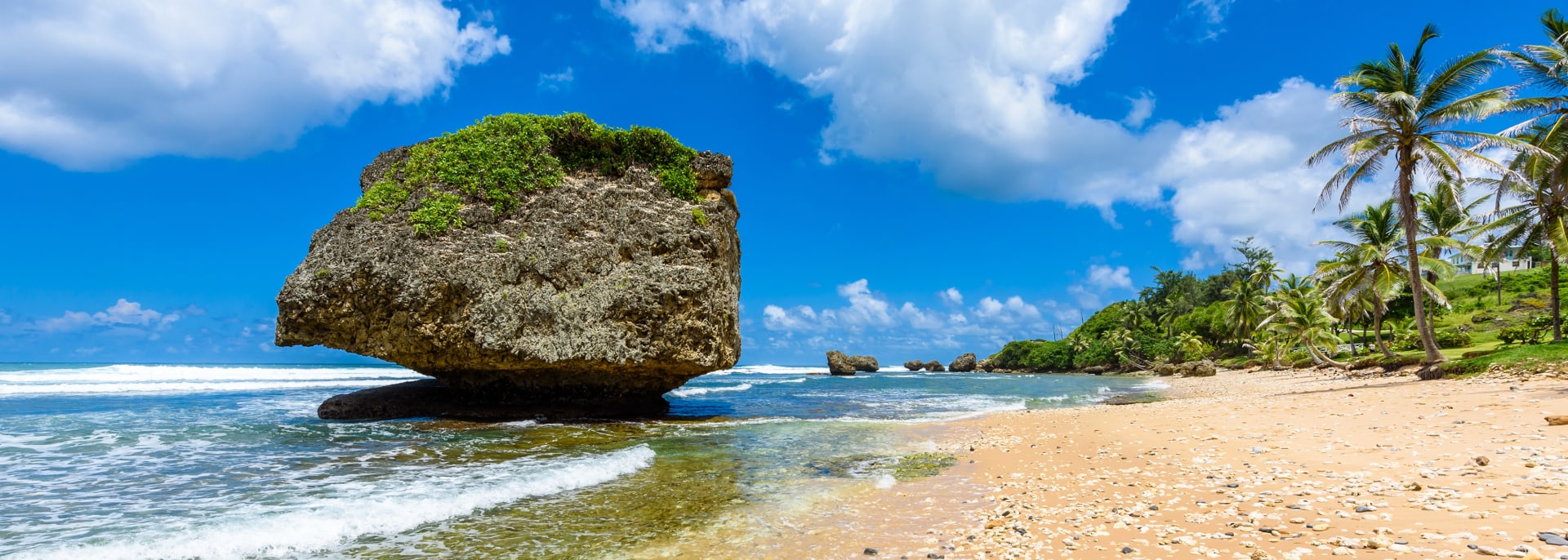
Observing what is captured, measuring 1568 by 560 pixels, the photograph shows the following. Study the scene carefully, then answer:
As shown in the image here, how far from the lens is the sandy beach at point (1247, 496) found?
16.5 ft

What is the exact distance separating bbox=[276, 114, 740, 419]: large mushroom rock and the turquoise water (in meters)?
2.00

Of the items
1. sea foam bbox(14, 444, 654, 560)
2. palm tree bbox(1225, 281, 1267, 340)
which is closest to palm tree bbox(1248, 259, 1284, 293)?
palm tree bbox(1225, 281, 1267, 340)

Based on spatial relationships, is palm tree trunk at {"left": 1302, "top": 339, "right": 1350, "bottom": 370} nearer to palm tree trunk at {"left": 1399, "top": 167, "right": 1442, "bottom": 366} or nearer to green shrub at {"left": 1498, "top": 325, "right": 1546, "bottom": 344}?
green shrub at {"left": 1498, "top": 325, "right": 1546, "bottom": 344}

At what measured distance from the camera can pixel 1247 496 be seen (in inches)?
260

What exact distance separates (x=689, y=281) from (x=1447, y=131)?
898 inches

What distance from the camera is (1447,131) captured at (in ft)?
61.5

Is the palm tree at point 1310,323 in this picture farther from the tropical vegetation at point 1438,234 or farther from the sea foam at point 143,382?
the sea foam at point 143,382

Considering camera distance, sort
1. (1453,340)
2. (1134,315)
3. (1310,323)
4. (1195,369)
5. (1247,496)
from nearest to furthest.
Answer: (1247,496), (1453,340), (1310,323), (1195,369), (1134,315)

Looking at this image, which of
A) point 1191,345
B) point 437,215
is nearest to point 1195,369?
point 1191,345

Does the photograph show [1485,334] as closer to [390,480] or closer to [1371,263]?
[1371,263]

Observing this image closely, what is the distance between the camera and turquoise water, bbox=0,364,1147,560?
6638 mm

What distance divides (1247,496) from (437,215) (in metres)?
18.0

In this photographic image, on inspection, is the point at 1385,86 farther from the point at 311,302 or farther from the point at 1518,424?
the point at 311,302

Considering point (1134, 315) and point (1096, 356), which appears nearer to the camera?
point (1096, 356)
